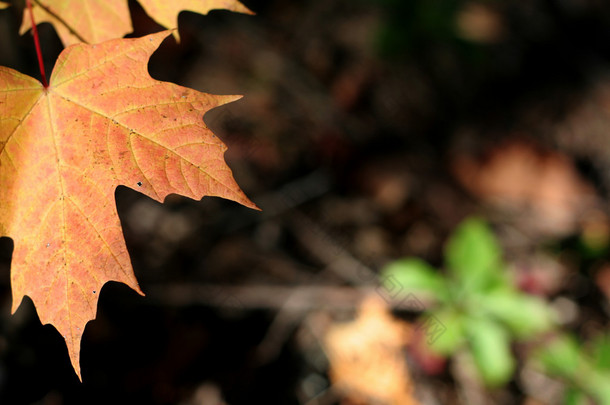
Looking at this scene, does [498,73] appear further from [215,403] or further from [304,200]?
[215,403]

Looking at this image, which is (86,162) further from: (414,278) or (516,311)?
(516,311)

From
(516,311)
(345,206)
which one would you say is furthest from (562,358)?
(345,206)

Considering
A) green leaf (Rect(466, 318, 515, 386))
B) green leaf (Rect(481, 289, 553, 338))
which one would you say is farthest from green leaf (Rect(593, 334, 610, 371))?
green leaf (Rect(466, 318, 515, 386))

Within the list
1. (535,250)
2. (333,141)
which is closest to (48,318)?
(333,141)

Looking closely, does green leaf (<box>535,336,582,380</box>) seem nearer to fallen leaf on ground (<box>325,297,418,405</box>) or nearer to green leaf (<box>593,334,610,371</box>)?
green leaf (<box>593,334,610,371</box>)

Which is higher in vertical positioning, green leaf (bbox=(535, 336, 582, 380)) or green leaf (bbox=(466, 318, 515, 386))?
green leaf (bbox=(466, 318, 515, 386))

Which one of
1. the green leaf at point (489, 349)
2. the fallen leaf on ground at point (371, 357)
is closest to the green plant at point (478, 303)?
the green leaf at point (489, 349)
